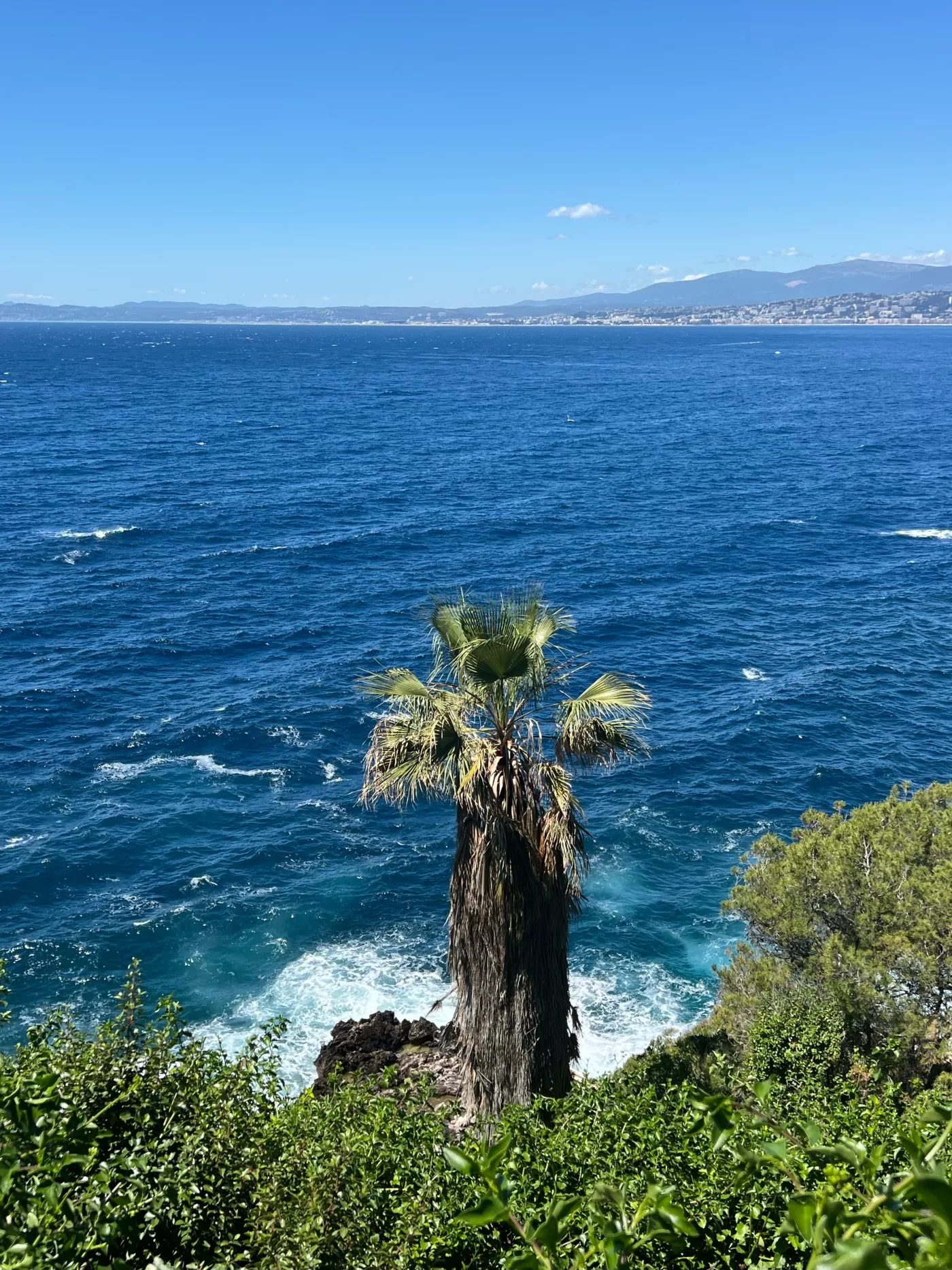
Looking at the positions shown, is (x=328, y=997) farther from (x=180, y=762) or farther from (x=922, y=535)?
(x=922, y=535)

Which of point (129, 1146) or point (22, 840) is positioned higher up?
point (129, 1146)

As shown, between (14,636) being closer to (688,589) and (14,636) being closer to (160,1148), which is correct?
(688,589)

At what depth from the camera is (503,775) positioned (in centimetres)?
1466

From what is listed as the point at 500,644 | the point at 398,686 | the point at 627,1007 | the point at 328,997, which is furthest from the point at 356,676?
the point at 500,644

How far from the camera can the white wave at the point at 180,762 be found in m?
38.4

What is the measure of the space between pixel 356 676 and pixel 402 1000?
2184 centimetres

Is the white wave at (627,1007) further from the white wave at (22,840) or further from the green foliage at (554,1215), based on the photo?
the green foliage at (554,1215)

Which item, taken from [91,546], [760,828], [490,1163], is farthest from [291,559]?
[490,1163]

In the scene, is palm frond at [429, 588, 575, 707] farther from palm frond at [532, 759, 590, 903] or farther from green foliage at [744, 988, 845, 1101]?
green foliage at [744, 988, 845, 1101]

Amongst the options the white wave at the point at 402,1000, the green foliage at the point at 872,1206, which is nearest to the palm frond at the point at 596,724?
the green foliage at the point at 872,1206

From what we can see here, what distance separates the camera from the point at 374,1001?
2764cm

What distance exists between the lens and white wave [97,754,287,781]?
38.4 meters

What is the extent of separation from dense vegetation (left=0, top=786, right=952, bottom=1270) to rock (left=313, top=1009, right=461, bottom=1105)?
7.67 meters

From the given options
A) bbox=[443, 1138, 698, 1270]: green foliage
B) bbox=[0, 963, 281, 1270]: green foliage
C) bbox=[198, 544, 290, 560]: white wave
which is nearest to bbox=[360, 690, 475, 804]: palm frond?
bbox=[0, 963, 281, 1270]: green foliage
